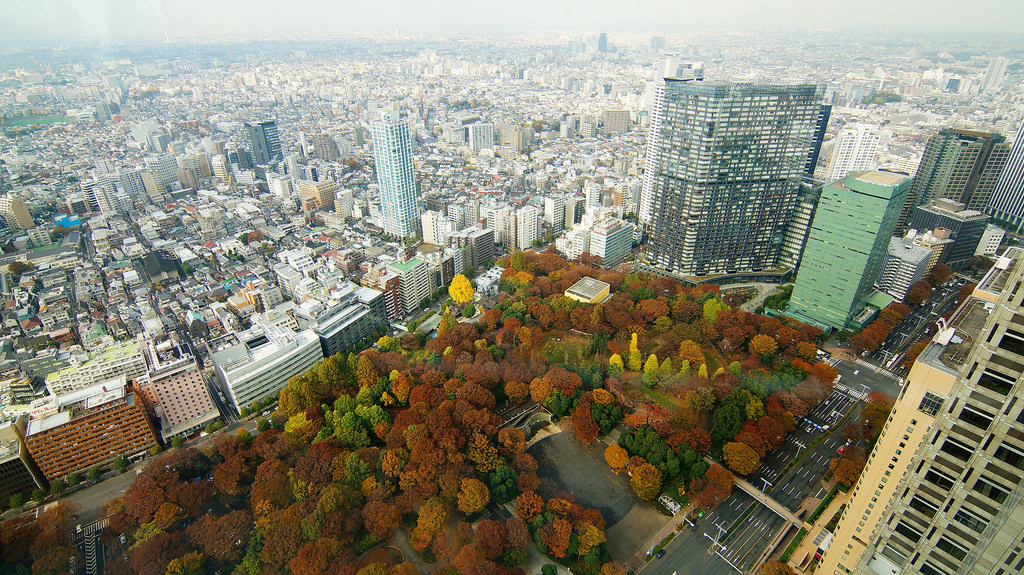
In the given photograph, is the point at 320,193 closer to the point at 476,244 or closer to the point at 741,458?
the point at 476,244

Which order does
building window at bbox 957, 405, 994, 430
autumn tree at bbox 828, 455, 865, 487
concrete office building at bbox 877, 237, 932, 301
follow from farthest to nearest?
concrete office building at bbox 877, 237, 932, 301 < autumn tree at bbox 828, 455, 865, 487 < building window at bbox 957, 405, 994, 430

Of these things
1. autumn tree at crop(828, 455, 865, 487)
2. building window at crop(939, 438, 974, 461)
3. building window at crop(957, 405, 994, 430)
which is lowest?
autumn tree at crop(828, 455, 865, 487)

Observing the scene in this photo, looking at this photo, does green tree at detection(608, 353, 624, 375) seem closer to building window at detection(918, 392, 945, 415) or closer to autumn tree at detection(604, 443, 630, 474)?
autumn tree at detection(604, 443, 630, 474)

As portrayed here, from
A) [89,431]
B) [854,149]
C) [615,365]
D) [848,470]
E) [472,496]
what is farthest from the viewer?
[854,149]

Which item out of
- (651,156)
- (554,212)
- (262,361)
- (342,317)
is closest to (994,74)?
(651,156)

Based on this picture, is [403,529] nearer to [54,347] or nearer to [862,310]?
[54,347]

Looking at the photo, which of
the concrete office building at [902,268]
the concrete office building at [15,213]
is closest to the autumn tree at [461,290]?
the concrete office building at [902,268]

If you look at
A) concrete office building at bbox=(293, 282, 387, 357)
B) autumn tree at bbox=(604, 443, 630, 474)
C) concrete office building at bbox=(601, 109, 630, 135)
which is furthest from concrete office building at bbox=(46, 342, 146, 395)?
concrete office building at bbox=(601, 109, 630, 135)

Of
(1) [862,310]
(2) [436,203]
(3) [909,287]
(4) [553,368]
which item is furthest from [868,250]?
(2) [436,203]
